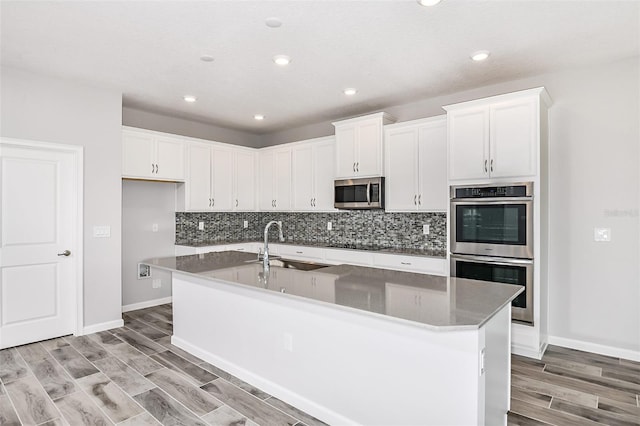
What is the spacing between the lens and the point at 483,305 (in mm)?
1857

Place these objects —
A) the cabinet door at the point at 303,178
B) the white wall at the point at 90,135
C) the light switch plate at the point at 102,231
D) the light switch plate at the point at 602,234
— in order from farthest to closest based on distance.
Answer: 1. the cabinet door at the point at 303,178
2. the light switch plate at the point at 102,231
3. the white wall at the point at 90,135
4. the light switch plate at the point at 602,234

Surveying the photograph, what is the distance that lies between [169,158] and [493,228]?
158 inches

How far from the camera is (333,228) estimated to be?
548 cm

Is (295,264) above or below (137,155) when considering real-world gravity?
below

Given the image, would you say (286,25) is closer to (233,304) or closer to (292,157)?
(233,304)

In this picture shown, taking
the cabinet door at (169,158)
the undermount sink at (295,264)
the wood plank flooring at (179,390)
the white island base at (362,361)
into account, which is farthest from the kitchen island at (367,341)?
the cabinet door at (169,158)

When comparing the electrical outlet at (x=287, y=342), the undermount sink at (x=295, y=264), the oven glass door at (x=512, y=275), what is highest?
the undermount sink at (x=295, y=264)

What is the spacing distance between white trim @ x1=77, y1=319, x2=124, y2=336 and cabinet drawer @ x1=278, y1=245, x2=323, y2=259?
222 centimetres

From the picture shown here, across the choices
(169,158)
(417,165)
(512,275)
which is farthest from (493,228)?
(169,158)

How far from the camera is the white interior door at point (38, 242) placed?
3.58 m

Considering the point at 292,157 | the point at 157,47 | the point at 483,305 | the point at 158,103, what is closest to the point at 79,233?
the point at 158,103

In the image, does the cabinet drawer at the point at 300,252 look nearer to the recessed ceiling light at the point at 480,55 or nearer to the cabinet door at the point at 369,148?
the cabinet door at the point at 369,148

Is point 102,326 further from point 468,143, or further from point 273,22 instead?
point 468,143

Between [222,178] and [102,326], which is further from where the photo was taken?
[222,178]
